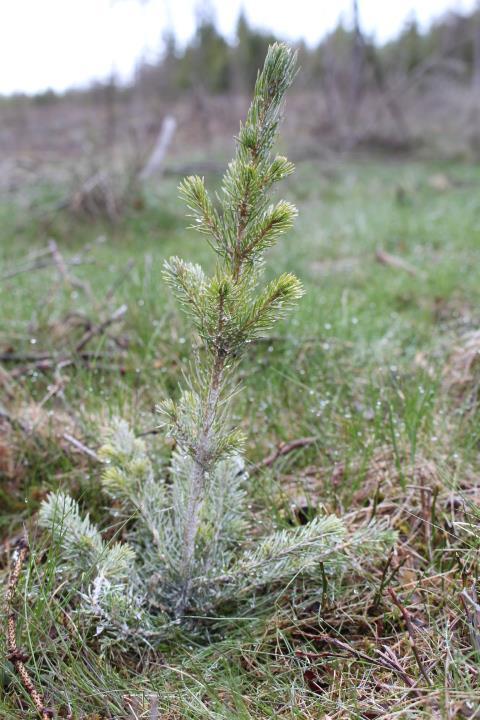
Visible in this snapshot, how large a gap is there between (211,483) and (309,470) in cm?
73

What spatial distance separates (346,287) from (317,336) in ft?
5.62

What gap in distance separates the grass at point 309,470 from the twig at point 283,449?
4 centimetres

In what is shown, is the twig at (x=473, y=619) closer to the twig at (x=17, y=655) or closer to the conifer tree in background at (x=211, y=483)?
the conifer tree in background at (x=211, y=483)

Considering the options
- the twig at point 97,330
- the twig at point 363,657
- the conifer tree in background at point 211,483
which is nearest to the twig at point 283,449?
the conifer tree in background at point 211,483

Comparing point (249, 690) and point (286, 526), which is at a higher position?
point (286, 526)

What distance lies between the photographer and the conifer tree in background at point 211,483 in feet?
4.17

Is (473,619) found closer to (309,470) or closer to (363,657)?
(363,657)

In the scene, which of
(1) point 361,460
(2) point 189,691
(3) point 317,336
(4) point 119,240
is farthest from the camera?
(4) point 119,240

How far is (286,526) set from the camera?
1755 mm

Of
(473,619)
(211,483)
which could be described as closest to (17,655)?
(211,483)

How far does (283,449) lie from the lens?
2188 mm

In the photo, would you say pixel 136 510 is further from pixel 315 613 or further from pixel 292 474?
pixel 292 474

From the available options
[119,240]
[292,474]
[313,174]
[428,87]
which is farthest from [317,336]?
[428,87]

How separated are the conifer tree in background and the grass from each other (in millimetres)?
89
